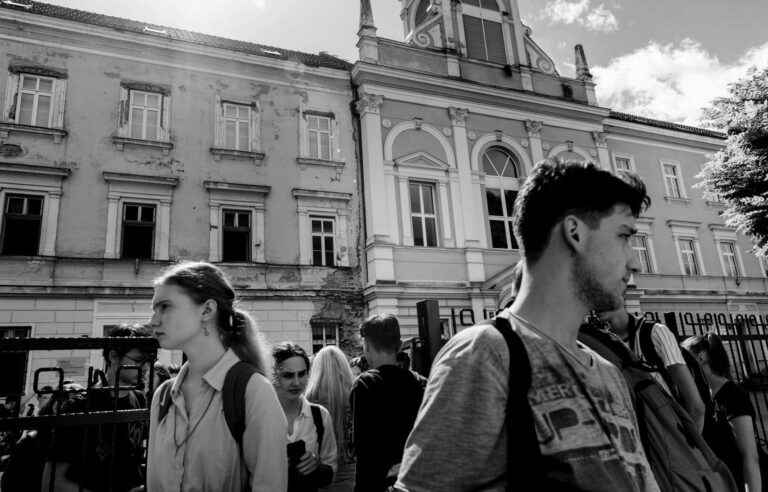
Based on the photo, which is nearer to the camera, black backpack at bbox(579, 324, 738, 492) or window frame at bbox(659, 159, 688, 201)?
black backpack at bbox(579, 324, 738, 492)

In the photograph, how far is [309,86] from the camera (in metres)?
14.9

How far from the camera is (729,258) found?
66.9ft

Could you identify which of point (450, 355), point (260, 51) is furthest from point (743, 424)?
point (260, 51)

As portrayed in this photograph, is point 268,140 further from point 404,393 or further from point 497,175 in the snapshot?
point 404,393

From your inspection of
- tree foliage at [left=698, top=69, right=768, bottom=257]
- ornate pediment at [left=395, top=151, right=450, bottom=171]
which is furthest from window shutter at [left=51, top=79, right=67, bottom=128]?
tree foliage at [left=698, top=69, right=768, bottom=257]

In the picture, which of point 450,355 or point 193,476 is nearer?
point 450,355

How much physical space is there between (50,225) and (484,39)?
15.1 meters

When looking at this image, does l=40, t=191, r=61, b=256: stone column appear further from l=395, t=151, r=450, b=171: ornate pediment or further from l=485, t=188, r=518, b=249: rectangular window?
l=485, t=188, r=518, b=249: rectangular window

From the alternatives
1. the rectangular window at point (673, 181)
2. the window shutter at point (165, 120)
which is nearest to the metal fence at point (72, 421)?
the window shutter at point (165, 120)

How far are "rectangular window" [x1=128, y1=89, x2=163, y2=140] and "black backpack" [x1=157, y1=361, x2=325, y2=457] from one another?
41.4ft

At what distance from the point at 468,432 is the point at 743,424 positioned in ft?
10.7

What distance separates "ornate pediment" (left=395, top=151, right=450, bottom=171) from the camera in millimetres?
14875

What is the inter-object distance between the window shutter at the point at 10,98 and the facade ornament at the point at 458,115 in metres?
12.1

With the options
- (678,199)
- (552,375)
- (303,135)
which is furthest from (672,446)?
(678,199)
